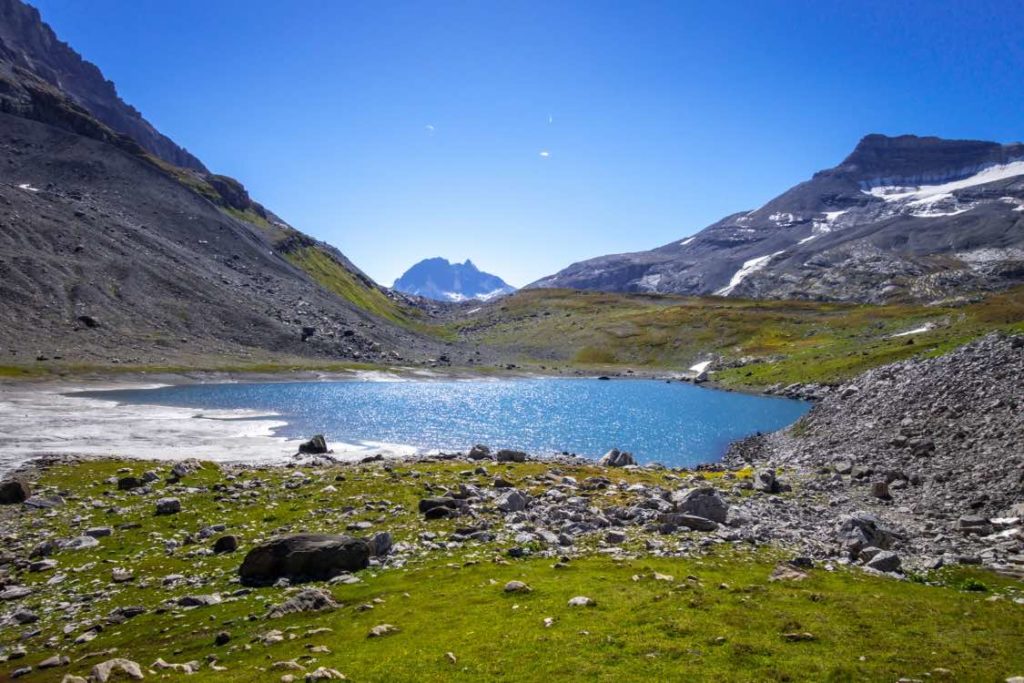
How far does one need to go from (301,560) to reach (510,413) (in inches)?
2864

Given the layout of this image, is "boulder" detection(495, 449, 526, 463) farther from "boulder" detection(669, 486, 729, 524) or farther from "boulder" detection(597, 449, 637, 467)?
"boulder" detection(669, 486, 729, 524)

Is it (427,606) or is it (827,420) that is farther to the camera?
(827,420)

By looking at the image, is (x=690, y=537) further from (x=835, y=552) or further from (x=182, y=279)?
(x=182, y=279)

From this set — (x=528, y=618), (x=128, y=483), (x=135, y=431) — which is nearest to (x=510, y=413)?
(x=135, y=431)

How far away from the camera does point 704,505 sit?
29.8 meters

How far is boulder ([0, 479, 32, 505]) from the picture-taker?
33500 millimetres

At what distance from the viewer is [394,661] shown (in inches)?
609

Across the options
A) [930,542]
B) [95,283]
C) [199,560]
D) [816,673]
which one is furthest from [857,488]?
[95,283]

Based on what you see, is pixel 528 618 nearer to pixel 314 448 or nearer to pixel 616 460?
pixel 616 460

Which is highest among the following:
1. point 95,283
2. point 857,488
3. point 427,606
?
point 95,283

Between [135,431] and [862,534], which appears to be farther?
[135,431]

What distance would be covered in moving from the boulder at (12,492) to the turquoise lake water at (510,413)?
3357 centimetres

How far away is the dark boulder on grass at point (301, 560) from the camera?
23.5 metres

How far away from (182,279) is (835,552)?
169 m
